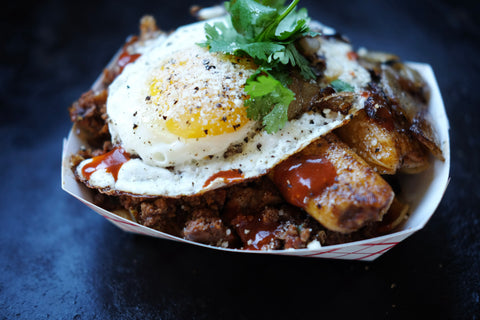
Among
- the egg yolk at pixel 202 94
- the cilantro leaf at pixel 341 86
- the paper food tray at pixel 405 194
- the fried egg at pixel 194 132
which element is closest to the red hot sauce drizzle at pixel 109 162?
the fried egg at pixel 194 132

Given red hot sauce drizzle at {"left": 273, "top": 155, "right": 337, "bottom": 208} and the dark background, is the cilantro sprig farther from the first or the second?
the dark background

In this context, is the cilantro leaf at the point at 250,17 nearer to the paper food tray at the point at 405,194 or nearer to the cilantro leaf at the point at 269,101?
the cilantro leaf at the point at 269,101

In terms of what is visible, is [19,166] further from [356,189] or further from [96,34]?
[356,189]

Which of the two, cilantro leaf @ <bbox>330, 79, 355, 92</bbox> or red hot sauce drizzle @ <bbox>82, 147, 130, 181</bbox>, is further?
cilantro leaf @ <bbox>330, 79, 355, 92</bbox>

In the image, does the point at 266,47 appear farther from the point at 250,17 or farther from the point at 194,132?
the point at 194,132

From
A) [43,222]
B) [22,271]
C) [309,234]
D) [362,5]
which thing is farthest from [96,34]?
[309,234]

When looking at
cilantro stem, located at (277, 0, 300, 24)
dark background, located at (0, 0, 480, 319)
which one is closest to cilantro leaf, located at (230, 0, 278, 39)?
cilantro stem, located at (277, 0, 300, 24)

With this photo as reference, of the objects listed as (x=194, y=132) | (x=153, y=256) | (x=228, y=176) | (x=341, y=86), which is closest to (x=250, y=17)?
(x=341, y=86)
